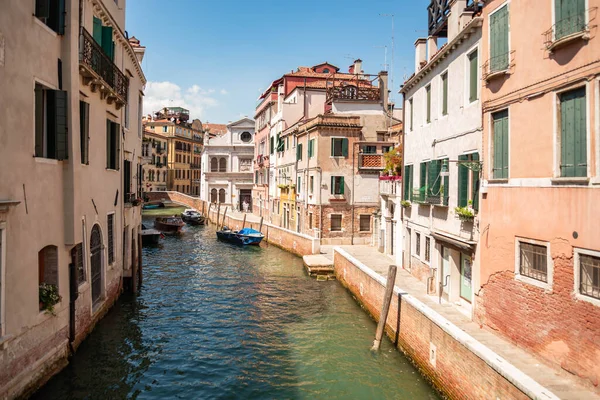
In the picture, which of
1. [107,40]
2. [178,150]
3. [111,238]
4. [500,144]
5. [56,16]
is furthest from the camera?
[178,150]

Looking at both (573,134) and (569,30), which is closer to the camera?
(569,30)

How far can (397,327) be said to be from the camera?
11805 mm

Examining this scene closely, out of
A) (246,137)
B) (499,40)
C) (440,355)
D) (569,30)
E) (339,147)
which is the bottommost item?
(440,355)

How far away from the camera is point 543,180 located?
8.16m

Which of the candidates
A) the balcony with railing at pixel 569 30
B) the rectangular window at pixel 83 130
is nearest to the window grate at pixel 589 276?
the balcony with railing at pixel 569 30

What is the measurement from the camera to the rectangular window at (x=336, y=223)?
87.0 ft

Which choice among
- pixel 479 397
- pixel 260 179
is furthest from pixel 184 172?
pixel 479 397

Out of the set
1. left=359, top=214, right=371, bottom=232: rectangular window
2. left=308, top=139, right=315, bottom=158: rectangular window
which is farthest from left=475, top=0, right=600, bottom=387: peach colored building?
left=308, top=139, right=315, bottom=158: rectangular window

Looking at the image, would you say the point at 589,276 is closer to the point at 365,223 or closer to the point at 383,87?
the point at 365,223

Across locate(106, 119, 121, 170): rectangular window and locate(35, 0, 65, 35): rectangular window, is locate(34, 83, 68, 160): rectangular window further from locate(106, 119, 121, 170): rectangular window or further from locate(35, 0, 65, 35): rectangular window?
locate(106, 119, 121, 170): rectangular window

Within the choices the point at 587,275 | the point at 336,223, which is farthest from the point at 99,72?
the point at 336,223

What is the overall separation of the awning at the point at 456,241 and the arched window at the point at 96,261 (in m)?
8.88

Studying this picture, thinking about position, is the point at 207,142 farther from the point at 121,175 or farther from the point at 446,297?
the point at 446,297

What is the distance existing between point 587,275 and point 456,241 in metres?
4.28
